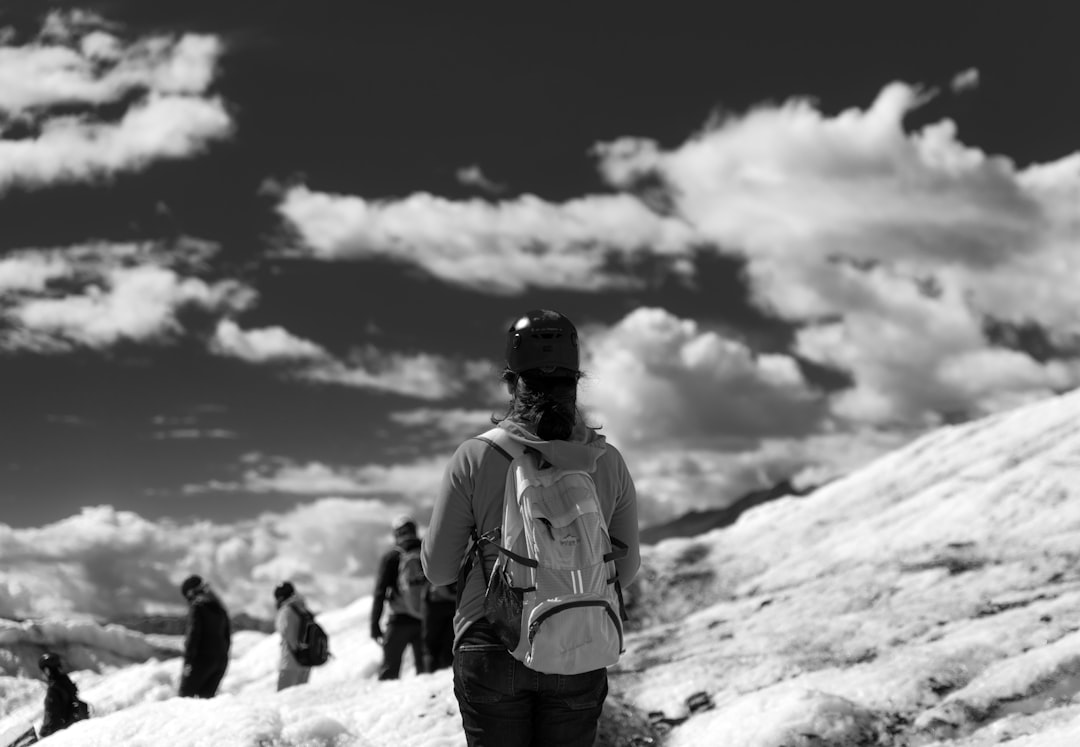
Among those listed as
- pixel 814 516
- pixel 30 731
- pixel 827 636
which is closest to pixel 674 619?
pixel 814 516

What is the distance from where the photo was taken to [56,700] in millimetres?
17703

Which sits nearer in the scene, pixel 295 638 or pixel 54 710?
pixel 54 710

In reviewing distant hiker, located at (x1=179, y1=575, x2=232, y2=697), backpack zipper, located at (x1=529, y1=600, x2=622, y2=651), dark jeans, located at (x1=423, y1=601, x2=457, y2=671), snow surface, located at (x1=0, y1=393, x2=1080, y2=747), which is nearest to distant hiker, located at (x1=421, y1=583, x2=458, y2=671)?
dark jeans, located at (x1=423, y1=601, x2=457, y2=671)

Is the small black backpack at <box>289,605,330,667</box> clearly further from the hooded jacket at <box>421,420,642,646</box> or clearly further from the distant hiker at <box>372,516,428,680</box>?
the hooded jacket at <box>421,420,642,646</box>

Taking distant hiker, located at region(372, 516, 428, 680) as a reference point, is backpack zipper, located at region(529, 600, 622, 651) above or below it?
below

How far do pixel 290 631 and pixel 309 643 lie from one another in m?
0.44

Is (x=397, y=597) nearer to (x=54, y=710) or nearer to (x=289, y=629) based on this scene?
(x=289, y=629)

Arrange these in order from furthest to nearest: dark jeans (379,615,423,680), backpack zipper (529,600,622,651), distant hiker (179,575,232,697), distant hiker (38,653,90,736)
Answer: dark jeans (379,615,423,680) → distant hiker (179,575,232,697) → distant hiker (38,653,90,736) → backpack zipper (529,600,622,651)

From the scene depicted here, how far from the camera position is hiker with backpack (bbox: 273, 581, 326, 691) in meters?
19.1

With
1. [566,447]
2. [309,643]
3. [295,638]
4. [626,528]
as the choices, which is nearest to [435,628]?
[309,643]

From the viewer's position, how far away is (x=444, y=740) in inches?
460

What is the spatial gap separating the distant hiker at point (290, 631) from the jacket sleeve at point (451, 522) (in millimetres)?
13782

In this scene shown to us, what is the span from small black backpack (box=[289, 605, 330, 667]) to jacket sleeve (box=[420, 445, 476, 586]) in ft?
44.8

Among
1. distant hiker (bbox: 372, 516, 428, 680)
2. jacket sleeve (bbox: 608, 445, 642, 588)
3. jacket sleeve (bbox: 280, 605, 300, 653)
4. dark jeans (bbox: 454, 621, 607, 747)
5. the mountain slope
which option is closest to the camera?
dark jeans (bbox: 454, 621, 607, 747)
